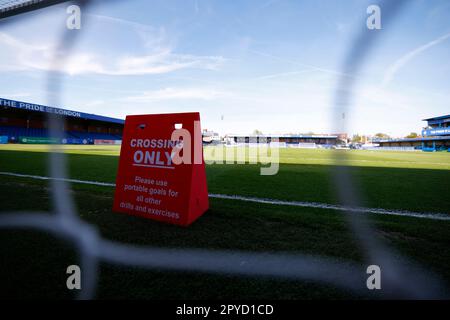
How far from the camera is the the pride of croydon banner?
2.56m

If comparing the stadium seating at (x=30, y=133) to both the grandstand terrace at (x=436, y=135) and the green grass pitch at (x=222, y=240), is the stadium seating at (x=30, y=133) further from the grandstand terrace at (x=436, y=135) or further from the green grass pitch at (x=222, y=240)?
the grandstand terrace at (x=436, y=135)

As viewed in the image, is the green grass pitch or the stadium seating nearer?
the green grass pitch

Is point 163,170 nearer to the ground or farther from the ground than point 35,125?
nearer to the ground

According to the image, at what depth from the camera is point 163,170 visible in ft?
8.91

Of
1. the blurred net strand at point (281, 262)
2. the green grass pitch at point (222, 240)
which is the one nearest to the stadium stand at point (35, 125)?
the green grass pitch at point (222, 240)

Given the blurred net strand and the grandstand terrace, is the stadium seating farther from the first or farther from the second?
the grandstand terrace

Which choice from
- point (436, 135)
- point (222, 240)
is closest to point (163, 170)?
point (222, 240)

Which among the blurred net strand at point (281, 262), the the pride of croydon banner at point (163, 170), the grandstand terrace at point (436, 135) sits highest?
the grandstand terrace at point (436, 135)

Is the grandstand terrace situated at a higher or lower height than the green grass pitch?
higher

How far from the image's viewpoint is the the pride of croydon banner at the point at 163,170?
2562 mm

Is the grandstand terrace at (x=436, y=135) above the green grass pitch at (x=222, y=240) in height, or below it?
above

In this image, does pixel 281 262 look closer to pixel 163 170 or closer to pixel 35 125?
pixel 163 170

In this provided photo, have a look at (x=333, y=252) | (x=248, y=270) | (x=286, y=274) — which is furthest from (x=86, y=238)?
(x=333, y=252)

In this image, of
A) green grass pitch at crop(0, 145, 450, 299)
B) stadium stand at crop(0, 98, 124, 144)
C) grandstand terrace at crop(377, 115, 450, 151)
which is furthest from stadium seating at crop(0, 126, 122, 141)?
grandstand terrace at crop(377, 115, 450, 151)
